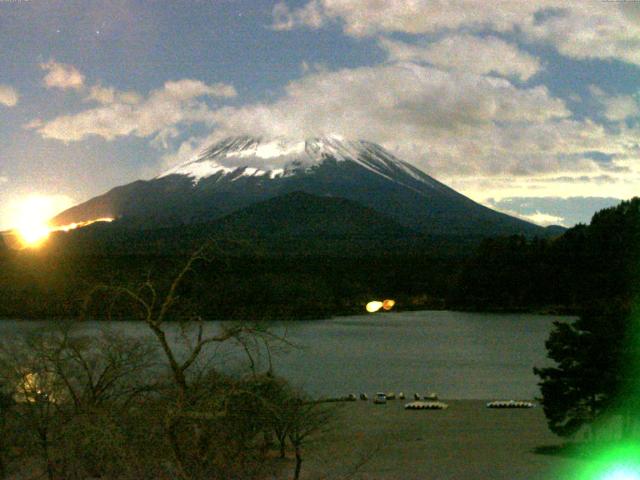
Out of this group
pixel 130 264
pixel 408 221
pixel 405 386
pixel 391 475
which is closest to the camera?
pixel 391 475

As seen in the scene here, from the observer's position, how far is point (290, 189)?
561 feet

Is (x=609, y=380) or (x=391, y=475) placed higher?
(x=609, y=380)

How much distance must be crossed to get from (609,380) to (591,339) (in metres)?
1.02

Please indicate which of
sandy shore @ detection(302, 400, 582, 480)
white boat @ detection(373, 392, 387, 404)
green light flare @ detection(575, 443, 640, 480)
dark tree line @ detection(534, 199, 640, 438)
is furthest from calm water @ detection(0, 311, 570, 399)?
green light flare @ detection(575, 443, 640, 480)

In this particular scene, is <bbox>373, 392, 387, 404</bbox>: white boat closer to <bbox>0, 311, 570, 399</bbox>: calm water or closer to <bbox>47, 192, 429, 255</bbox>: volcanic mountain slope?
<bbox>0, 311, 570, 399</bbox>: calm water

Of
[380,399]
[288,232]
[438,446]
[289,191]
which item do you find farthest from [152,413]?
[289,191]

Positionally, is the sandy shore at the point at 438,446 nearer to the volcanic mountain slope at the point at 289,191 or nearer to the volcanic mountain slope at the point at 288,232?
the volcanic mountain slope at the point at 288,232

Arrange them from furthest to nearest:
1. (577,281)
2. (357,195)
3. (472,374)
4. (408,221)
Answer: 1. (357,195)
2. (408,221)
3. (577,281)
4. (472,374)

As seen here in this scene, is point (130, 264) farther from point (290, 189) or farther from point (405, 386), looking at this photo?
point (290, 189)

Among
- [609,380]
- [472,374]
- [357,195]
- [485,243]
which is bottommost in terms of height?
[472,374]

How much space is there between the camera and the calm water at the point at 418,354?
37219mm

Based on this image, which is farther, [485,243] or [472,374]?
[485,243]

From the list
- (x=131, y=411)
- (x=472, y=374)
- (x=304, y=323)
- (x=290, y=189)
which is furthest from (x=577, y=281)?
(x=290, y=189)

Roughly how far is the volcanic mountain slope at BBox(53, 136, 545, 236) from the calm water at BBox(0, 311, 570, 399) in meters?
57.9
